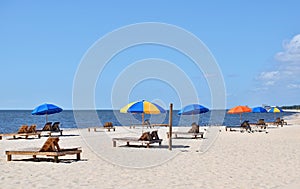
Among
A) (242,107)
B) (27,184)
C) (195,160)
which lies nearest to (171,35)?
(195,160)

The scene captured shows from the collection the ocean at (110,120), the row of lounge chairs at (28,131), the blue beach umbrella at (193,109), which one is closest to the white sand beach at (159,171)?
the blue beach umbrella at (193,109)

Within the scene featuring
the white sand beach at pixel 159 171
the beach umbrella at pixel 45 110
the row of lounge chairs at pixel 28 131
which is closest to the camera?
the white sand beach at pixel 159 171

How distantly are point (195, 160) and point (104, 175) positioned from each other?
376 cm

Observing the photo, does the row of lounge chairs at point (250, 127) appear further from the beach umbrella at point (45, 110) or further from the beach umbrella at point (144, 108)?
the beach umbrella at point (45, 110)

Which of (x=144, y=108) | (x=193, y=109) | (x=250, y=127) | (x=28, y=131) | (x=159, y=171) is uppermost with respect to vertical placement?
(x=193, y=109)

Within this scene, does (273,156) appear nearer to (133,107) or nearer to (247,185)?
(247,185)

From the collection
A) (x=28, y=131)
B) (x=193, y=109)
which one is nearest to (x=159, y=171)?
(x=193, y=109)

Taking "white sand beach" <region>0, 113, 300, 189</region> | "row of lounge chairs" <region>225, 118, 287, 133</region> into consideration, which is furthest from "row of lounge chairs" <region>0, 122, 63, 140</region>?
"row of lounge chairs" <region>225, 118, 287, 133</region>

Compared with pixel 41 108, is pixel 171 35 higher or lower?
higher

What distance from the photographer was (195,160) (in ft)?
41.0

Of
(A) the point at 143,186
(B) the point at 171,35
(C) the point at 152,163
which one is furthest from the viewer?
(B) the point at 171,35

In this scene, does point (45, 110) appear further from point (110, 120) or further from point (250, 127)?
point (110, 120)

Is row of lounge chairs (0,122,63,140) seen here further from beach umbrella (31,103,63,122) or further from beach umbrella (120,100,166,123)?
beach umbrella (120,100,166,123)

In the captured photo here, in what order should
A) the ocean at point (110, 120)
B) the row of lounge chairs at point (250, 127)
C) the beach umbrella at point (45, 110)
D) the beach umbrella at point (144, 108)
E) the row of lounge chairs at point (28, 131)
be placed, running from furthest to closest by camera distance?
the ocean at point (110, 120) → the row of lounge chairs at point (250, 127) → the beach umbrella at point (45, 110) → the row of lounge chairs at point (28, 131) → the beach umbrella at point (144, 108)
